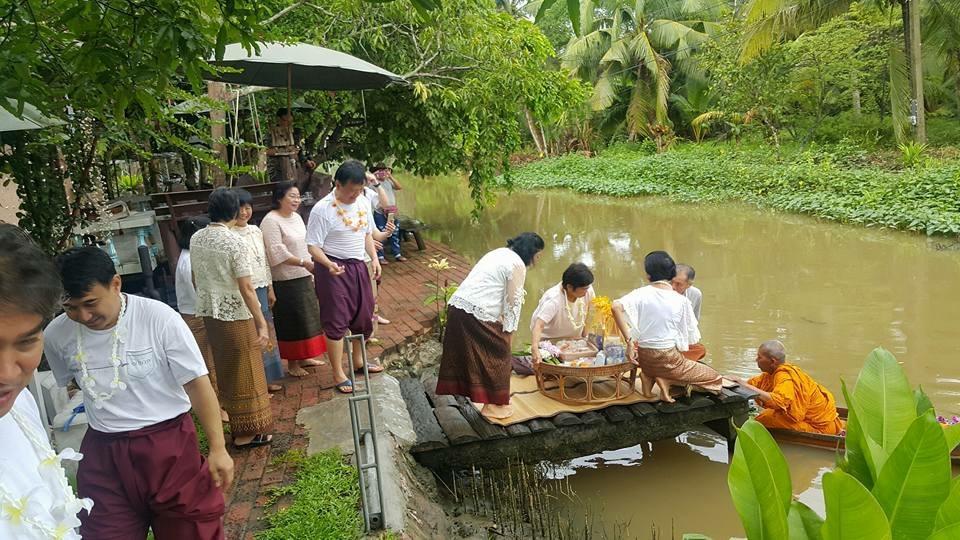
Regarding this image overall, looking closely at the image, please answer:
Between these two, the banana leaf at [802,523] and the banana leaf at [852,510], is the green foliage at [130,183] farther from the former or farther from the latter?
the banana leaf at [852,510]

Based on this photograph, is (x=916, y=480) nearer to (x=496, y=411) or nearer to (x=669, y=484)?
(x=496, y=411)

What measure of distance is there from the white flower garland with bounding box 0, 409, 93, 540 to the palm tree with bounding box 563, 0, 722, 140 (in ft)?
74.1

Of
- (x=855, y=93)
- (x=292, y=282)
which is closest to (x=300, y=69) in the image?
(x=292, y=282)

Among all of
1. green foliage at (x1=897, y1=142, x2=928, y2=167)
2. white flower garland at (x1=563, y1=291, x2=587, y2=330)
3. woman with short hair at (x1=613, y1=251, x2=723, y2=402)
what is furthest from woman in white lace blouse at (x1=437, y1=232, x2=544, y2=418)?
green foliage at (x1=897, y1=142, x2=928, y2=167)

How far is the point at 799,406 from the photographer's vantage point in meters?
4.92

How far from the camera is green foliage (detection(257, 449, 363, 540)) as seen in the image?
Result: 3.00m

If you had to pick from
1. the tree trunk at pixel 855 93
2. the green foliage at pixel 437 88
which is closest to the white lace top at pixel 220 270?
the green foliage at pixel 437 88

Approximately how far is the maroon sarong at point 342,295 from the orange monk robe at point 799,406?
323 centimetres

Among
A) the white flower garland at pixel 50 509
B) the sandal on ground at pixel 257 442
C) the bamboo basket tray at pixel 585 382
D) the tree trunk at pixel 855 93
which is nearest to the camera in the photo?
the white flower garland at pixel 50 509

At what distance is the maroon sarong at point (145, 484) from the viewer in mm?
2125

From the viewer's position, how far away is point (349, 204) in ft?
15.1

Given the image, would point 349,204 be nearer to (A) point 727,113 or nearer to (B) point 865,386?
(B) point 865,386

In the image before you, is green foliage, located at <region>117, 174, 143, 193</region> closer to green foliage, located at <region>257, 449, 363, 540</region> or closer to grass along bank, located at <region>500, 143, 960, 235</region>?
green foliage, located at <region>257, 449, 363, 540</region>

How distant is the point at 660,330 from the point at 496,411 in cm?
135
